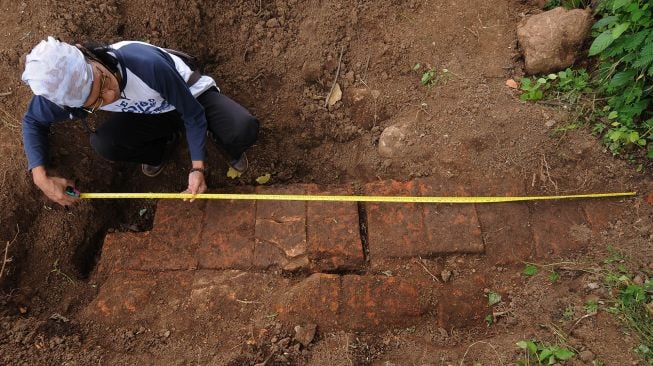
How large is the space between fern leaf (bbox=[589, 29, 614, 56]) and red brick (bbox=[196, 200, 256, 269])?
6.81 feet

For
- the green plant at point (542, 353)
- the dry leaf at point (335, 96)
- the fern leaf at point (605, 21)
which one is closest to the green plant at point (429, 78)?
the dry leaf at point (335, 96)

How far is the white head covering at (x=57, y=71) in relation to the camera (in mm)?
1816

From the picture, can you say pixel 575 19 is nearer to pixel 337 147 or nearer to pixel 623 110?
pixel 623 110

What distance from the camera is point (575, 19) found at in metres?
2.70

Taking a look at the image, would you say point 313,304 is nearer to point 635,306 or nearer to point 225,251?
point 225,251

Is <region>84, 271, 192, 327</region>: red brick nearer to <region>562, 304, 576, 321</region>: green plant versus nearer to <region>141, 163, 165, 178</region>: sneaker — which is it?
<region>141, 163, 165, 178</region>: sneaker

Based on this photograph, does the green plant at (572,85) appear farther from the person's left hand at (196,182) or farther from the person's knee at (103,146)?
the person's knee at (103,146)

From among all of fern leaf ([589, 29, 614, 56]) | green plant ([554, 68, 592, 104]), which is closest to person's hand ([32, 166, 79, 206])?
green plant ([554, 68, 592, 104])

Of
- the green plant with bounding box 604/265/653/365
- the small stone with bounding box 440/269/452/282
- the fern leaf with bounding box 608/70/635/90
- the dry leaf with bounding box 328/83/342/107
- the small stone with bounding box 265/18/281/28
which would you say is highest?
the small stone with bounding box 265/18/281/28

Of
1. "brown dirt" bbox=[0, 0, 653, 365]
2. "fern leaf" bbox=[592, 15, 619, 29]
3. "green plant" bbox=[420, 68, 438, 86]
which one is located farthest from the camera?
"green plant" bbox=[420, 68, 438, 86]

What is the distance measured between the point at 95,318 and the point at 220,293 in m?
0.68

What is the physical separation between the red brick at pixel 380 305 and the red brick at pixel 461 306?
0.10 metres

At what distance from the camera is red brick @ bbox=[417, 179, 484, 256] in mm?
2338

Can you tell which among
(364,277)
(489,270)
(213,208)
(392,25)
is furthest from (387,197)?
(392,25)
